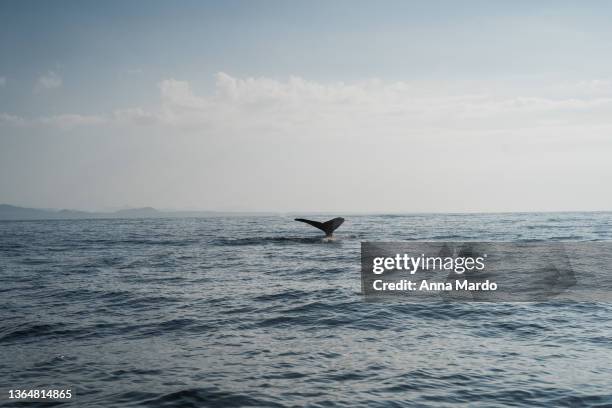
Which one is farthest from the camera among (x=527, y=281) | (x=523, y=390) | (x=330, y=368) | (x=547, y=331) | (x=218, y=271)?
(x=218, y=271)

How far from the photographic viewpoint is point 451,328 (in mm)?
12109

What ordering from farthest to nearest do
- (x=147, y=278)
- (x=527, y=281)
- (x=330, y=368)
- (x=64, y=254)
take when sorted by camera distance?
(x=64, y=254)
(x=147, y=278)
(x=527, y=281)
(x=330, y=368)

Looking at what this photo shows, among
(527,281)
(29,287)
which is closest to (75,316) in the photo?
(29,287)

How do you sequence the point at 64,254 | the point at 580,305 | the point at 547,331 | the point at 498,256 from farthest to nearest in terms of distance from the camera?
the point at 64,254 < the point at 498,256 < the point at 580,305 < the point at 547,331

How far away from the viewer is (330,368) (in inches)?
358

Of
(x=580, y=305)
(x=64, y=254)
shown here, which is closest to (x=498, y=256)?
(x=580, y=305)

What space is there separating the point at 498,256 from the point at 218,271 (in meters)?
16.6

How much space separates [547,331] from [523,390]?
4507 millimetres

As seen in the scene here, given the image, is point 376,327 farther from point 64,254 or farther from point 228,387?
point 64,254

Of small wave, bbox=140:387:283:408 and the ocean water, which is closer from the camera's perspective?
small wave, bbox=140:387:283:408

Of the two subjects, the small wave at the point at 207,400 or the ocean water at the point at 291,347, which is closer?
the small wave at the point at 207,400

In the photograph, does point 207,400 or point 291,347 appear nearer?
point 207,400

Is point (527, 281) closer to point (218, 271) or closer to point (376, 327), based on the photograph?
point (376, 327)

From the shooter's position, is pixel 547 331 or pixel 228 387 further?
pixel 547 331
